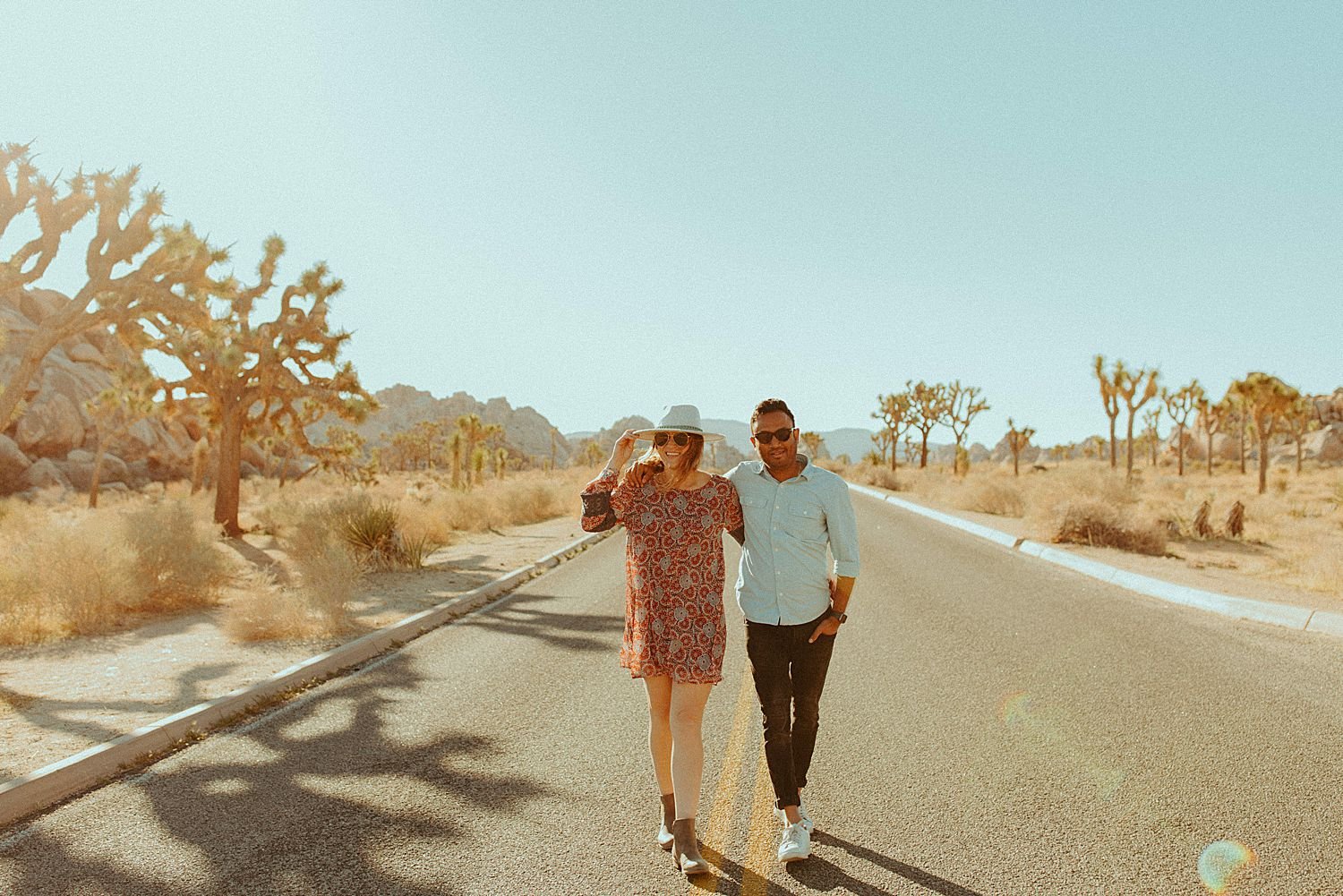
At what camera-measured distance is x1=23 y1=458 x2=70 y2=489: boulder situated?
37.2 meters

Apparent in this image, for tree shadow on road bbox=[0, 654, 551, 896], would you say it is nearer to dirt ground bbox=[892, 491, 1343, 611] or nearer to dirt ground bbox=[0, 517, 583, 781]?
dirt ground bbox=[0, 517, 583, 781]

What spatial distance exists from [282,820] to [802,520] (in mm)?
3050

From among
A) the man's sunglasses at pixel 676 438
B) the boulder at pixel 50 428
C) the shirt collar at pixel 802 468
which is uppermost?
the boulder at pixel 50 428

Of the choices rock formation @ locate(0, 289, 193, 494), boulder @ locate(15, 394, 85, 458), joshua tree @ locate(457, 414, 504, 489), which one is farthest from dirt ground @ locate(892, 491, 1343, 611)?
boulder @ locate(15, 394, 85, 458)

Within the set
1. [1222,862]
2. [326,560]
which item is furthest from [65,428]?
[1222,862]

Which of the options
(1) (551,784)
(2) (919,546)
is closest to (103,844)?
(1) (551,784)

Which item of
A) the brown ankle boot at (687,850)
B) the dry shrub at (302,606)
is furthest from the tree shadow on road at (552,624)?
the brown ankle boot at (687,850)

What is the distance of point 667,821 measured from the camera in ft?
12.8

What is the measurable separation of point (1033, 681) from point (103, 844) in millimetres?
6382

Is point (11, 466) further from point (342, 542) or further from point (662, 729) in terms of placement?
point (662, 729)

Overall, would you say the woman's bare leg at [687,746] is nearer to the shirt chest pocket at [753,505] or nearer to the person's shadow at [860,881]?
the person's shadow at [860,881]

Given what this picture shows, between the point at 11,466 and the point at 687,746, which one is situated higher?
the point at 11,466

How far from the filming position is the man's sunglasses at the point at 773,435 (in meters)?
3.78

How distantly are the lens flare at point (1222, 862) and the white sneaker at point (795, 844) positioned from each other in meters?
1.62
